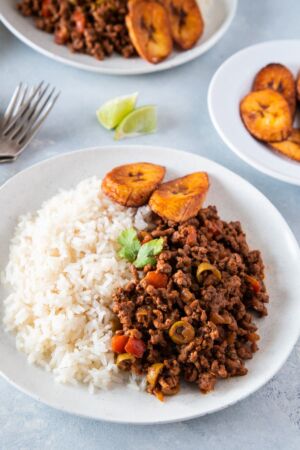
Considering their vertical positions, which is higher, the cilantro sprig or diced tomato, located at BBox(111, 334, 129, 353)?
the cilantro sprig

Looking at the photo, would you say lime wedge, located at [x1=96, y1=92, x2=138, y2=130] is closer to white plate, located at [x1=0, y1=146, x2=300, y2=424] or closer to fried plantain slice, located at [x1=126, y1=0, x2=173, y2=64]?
fried plantain slice, located at [x1=126, y1=0, x2=173, y2=64]

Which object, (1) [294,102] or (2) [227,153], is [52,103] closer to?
(2) [227,153]

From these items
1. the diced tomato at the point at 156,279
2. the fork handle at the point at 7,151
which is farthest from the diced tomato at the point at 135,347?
the fork handle at the point at 7,151

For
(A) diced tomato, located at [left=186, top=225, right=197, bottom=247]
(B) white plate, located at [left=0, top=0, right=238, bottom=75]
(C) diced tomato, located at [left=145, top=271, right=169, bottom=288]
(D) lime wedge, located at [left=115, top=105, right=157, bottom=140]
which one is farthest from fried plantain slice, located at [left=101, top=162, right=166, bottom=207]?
(B) white plate, located at [left=0, top=0, right=238, bottom=75]

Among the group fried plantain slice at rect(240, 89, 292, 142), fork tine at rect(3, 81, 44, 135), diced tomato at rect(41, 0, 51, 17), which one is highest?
diced tomato at rect(41, 0, 51, 17)

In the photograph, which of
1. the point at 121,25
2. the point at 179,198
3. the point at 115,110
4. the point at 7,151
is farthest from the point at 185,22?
the point at 179,198

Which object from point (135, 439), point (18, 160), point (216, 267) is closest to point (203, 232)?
point (216, 267)

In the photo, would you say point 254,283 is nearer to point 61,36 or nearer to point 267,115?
point 267,115
